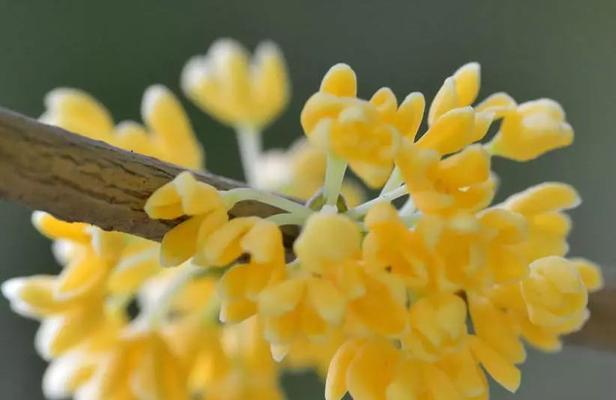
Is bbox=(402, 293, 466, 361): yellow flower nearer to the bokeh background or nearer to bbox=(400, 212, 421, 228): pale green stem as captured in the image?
bbox=(400, 212, 421, 228): pale green stem

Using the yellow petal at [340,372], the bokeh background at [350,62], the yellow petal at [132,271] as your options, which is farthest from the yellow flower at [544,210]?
the bokeh background at [350,62]

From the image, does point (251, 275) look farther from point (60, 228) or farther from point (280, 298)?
point (60, 228)

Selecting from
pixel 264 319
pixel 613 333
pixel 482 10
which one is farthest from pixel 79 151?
pixel 482 10

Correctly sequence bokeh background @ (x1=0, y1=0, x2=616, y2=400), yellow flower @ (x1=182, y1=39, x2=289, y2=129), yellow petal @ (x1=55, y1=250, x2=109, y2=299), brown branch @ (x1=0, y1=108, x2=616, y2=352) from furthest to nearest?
bokeh background @ (x1=0, y1=0, x2=616, y2=400) → yellow flower @ (x1=182, y1=39, x2=289, y2=129) → yellow petal @ (x1=55, y1=250, x2=109, y2=299) → brown branch @ (x1=0, y1=108, x2=616, y2=352)

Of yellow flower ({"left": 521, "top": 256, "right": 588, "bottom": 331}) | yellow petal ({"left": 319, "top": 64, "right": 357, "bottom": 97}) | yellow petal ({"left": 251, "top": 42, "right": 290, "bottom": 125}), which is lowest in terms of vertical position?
yellow flower ({"left": 521, "top": 256, "right": 588, "bottom": 331})

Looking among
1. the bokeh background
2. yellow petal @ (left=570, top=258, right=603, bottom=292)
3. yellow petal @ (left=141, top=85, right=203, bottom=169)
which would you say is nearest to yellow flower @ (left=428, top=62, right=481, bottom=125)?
yellow petal @ (left=570, top=258, right=603, bottom=292)

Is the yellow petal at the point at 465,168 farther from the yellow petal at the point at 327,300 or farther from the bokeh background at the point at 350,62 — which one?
the bokeh background at the point at 350,62

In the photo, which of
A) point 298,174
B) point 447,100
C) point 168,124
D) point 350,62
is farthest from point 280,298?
point 350,62
